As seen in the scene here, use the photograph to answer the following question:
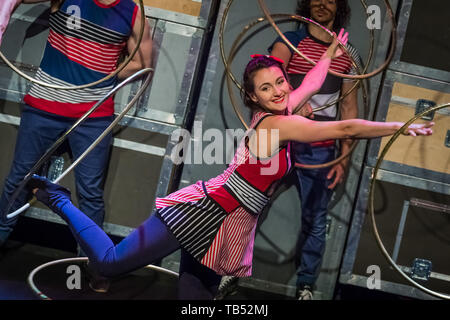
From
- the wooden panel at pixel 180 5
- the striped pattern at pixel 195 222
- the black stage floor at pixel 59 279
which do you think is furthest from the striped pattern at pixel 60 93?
the striped pattern at pixel 195 222

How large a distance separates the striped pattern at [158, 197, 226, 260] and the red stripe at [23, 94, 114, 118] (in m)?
1.68

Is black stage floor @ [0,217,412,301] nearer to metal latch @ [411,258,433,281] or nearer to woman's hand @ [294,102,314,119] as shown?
metal latch @ [411,258,433,281]

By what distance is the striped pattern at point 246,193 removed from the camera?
309 cm

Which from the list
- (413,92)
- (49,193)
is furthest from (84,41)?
(413,92)

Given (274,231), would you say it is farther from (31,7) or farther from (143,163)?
(31,7)

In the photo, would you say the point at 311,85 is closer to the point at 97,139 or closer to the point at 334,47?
the point at 334,47

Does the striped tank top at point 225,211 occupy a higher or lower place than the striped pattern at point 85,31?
lower

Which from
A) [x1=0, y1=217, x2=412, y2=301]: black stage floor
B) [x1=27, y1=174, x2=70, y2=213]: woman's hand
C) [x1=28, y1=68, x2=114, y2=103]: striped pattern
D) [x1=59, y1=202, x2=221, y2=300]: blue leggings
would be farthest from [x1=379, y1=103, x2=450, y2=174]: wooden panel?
[x1=27, y1=174, x2=70, y2=213]: woman's hand

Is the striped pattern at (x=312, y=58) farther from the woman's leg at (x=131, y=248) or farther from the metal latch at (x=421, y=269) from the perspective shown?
the woman's leg at (x=131, y=248)

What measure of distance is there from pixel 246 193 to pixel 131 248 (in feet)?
2.37

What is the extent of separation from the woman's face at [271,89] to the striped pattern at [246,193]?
49 centimetres

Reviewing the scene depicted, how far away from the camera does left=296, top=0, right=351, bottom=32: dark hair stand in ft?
15.2

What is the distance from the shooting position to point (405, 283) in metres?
4.75
